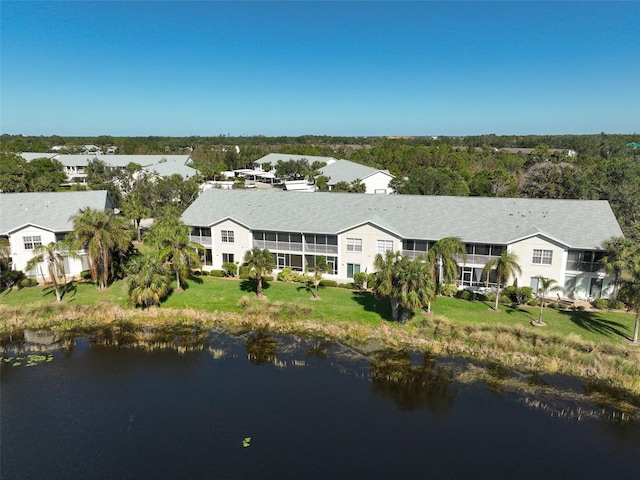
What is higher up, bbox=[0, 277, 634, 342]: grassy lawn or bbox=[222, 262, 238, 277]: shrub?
bbox=[222, 262, 238, 277]: shrub

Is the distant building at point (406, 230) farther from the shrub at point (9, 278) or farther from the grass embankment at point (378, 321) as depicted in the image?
the shrub at point (9, 278)

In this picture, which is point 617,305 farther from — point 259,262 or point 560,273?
point 259,262

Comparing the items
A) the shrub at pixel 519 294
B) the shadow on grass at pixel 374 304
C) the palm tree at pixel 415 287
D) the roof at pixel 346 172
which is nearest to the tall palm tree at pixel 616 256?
the shrub at pixel 519 294

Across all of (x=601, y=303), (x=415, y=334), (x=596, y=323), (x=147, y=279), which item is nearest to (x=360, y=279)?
(x=415, y=334)

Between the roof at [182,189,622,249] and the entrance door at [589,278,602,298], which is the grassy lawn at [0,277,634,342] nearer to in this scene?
the entrance door at [589,278,602,298]

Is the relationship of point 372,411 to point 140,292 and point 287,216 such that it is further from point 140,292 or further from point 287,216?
point 287,216

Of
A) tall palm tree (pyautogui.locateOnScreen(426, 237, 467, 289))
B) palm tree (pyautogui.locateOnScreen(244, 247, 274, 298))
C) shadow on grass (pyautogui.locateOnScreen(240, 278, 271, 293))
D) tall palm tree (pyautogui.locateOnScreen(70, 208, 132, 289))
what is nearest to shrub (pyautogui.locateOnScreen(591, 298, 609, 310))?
tall palm tree (pyautogui.locateOnScreen(426, 237, 467, 289))

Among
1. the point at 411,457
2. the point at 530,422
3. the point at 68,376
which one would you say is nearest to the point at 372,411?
the point at 411,457
